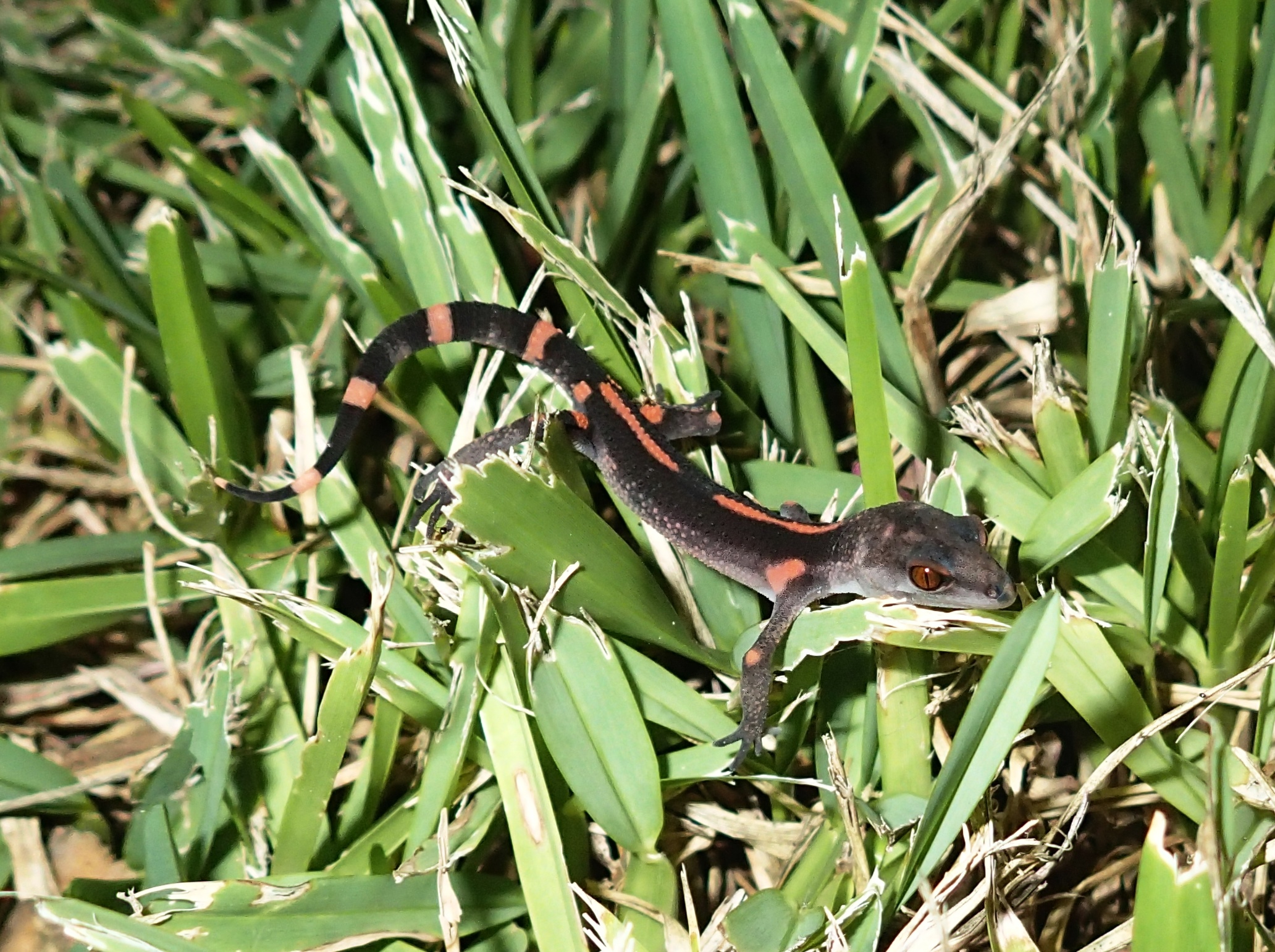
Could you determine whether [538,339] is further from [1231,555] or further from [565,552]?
[1231,555]

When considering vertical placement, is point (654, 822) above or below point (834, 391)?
below

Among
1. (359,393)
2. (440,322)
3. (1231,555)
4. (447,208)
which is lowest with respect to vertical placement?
(359,393)

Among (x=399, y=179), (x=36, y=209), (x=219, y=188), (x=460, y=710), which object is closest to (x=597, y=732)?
(x=460, y=710)

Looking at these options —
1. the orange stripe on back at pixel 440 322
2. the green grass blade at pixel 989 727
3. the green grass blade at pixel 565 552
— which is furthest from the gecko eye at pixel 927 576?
the orange stripe on back at pixel 440 322

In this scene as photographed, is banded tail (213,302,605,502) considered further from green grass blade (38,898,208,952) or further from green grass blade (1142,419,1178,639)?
green grass blade (1142,419,1178,639)

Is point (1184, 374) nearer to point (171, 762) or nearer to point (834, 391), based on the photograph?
point (834, 391)

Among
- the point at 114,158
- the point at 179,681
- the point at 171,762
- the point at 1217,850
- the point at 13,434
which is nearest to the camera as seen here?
the point at 1217,850

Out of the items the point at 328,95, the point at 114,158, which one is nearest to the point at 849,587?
the point at 328,95
